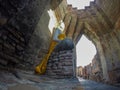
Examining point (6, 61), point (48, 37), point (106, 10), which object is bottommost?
point (6, 61)

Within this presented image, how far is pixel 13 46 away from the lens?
276 cm

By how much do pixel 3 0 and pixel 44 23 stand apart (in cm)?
349

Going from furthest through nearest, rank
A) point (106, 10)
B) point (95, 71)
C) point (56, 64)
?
point (95, 71)
point (106, 10)
point (56, 64)

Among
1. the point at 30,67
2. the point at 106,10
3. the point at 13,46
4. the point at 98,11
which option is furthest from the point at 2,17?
the point at 98,11

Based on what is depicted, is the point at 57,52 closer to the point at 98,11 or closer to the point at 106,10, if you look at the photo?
the point at 106,10

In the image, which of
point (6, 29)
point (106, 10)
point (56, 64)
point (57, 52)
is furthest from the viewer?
point (106, 10)

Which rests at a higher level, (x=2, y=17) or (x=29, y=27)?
(x=29, y=27)

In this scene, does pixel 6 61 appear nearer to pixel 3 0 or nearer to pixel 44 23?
pixel 3 0

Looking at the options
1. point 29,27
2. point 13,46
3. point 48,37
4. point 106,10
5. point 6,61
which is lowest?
point 6,61

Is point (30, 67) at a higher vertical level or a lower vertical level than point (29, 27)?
lower

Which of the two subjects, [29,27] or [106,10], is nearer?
[29,27]

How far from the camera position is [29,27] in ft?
10.4

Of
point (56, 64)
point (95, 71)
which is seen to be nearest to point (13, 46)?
point (56, 64)

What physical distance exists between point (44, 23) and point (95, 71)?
21.1ft
